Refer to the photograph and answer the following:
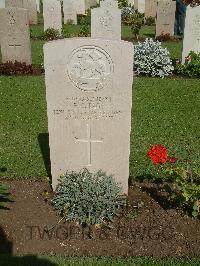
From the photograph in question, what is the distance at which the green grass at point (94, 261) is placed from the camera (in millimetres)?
3955

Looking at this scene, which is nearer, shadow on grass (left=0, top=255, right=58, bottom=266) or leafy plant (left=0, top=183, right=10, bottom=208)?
shadow on grass (left=0, top=255, right=58, bottom=266)

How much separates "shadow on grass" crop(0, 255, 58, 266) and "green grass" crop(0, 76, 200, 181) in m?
1.78

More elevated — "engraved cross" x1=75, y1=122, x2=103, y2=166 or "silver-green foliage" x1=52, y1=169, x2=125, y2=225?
"engraved cross" x1=75, y1=122, x2=103, y2=166

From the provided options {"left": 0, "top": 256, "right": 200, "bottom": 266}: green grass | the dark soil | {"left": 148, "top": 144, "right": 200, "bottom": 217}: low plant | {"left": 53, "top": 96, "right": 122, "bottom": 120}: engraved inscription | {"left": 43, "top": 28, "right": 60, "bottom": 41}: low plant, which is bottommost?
{"left": 0, "top": 256, "right": 200, "bottom": 266}: green grass

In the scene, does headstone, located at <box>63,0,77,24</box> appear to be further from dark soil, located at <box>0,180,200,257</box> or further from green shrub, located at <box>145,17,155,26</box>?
dark soil, located at <box>0,180,200,257</box>

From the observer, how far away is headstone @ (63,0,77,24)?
20297 millimetres

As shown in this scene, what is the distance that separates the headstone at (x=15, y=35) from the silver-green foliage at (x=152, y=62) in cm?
328

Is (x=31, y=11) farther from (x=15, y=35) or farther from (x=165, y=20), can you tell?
(x=15, y=35)

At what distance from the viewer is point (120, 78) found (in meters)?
4.33

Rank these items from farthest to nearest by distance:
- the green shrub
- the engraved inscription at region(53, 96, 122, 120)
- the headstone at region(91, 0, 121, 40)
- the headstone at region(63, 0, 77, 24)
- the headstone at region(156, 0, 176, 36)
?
the green shrub
the headstone at region(63, 0, 77, 24)
the headstone at region(156, 0, 176, 36)
the headstone at region(91, 0, 121, 40)
the engraved inscription at region(53, 96, 122, 120)

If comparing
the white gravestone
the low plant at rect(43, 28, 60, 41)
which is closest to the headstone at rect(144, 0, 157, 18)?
the low plant at rect(43, 28, 60, 41)

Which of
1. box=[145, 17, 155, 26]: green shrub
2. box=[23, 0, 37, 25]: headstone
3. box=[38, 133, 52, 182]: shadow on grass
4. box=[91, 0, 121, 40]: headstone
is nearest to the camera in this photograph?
box=[38, 133, 52, 182]: shadow on grass

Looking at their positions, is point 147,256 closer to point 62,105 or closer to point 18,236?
point 18,236

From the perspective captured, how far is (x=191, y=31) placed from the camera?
11.3m
